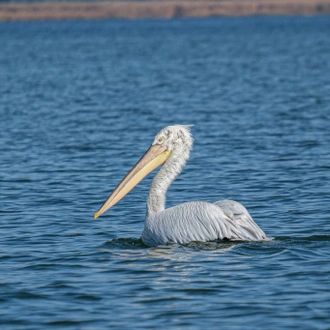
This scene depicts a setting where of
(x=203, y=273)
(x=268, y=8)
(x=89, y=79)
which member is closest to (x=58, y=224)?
(x=203, y=273)

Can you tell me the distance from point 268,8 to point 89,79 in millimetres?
80703

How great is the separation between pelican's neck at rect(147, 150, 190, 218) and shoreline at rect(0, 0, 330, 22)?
9789cm

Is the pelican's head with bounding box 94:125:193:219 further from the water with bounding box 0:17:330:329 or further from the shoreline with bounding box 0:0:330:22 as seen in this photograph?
the shoreline with bounding box 0:0:330:22

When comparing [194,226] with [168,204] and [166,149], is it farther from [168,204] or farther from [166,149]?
[168,204]

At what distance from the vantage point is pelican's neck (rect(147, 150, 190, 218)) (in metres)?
8.80

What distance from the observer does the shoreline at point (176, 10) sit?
355 ft

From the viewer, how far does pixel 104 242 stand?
8.88 meters

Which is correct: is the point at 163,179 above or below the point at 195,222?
above

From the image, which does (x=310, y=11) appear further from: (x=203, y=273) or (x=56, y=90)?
(x=203, y=273)

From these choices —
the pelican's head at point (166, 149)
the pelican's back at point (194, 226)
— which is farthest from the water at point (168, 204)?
the pelican's head at point (166, 149)

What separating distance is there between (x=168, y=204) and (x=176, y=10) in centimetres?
10679

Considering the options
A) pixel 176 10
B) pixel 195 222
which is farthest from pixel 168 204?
pixel 176 10

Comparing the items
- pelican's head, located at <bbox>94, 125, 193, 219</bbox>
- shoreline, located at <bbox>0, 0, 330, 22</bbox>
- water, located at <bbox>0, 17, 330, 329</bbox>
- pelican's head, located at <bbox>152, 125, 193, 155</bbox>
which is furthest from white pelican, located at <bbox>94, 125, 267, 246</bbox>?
shoreline, located at <bbox>0, 0, 330, 22</bbox>

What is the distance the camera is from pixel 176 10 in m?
116
